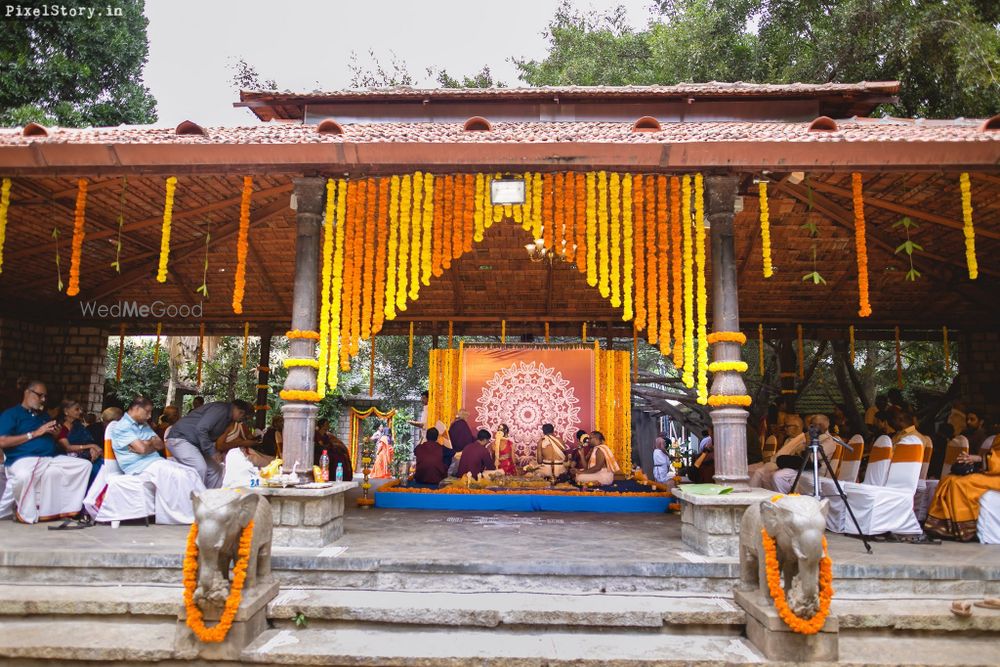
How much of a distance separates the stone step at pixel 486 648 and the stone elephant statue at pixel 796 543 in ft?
1.38

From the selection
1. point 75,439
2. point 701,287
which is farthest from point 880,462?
point 75,439

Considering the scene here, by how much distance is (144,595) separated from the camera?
4312 millimetres

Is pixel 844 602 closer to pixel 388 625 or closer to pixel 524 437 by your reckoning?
pixel 388 625

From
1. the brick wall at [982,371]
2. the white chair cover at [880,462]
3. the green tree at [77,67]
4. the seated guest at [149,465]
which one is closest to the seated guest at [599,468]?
the white chair cover at [880,462]

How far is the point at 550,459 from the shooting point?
9.61 meters

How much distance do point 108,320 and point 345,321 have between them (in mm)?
6938

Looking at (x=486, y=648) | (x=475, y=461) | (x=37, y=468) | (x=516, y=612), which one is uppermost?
(x=37, y=468)

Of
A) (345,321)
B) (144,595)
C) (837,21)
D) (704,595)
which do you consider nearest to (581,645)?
(704,595)

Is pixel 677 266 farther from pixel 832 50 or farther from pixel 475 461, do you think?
pixel 832 50

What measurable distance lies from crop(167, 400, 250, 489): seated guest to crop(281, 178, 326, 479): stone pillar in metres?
1.68

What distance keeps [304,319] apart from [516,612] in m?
2.91

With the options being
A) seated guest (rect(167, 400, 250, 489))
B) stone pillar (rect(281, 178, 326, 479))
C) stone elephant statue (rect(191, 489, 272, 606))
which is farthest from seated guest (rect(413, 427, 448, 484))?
stone elephant statue (rect(191, 489, 272, 606))

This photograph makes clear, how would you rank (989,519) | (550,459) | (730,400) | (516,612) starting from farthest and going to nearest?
(550,459)
(989,519)
(730,400)
(516,612)

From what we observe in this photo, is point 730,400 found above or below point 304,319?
below
